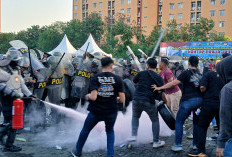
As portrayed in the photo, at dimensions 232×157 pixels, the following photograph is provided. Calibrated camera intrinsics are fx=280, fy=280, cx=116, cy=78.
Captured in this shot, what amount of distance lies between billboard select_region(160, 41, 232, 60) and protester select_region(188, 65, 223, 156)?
19.8 meters

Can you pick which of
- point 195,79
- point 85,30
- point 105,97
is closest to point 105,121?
point 105,97

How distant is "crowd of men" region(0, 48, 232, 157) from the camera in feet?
15.5

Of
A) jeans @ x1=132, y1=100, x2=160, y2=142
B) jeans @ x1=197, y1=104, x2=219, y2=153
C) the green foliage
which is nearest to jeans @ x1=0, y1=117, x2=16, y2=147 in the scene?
jeans @ x1=132, y1=100, x2=160, y2=142

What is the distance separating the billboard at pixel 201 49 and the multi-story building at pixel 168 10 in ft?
101

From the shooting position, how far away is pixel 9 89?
17.6 ft

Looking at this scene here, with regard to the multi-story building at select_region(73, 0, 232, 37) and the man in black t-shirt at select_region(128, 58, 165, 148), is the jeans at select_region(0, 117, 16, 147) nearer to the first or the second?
the man in black t-shirt at select_region(128, 58, 165, 148)

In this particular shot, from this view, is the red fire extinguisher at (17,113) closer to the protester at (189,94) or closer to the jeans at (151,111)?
the jeans at (151,111)

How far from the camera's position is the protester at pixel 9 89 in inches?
211

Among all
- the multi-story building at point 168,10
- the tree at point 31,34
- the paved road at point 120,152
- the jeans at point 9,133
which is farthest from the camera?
the tree at point 31,34

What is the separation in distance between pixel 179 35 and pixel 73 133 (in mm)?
36547

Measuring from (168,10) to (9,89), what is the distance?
70431mm

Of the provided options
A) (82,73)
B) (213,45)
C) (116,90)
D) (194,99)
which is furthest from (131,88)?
(213,45)

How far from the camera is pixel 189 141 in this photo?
21.1ft

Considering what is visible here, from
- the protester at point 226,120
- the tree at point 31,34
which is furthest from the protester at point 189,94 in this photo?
the tree at point 31,34
